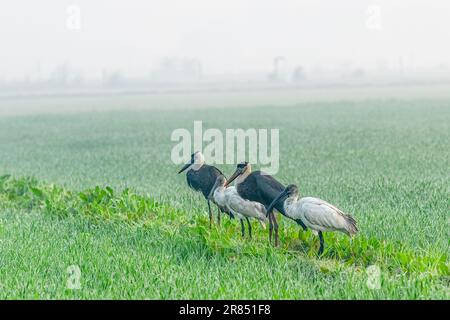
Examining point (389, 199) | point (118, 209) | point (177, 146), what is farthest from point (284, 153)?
point (118, 209)

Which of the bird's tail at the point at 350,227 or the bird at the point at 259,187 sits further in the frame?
the bird at the point at 259,187

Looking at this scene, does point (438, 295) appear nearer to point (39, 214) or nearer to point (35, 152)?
point (39, 214)

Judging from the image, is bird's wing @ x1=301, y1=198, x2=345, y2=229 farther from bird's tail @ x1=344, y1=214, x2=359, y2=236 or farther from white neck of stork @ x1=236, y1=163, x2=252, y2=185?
white neck of stork @ x1=236, y1=163, x2=252, y2=185

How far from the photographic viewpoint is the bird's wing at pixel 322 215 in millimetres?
7520

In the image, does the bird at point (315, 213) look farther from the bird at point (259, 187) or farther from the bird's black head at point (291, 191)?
the bird at point (259, 187)

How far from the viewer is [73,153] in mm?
23250

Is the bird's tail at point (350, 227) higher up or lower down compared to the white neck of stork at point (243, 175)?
lower down

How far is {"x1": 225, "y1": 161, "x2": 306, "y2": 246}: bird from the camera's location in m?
7.95

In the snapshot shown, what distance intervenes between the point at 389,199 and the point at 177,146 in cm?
1497

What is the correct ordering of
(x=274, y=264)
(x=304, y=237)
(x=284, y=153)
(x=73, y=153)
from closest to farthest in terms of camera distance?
1. (x=274, y=264)
2. (x=304, y=237)
3. (x=284, y=153)
4. (x=73, y=153)

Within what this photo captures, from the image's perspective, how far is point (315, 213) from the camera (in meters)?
7.52

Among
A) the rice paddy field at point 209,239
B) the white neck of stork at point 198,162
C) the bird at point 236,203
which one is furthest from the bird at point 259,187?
the white neck of stork at point 198,162

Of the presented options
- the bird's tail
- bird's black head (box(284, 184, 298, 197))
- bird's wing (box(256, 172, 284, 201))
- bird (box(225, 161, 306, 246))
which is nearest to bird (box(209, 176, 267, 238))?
bird (box(225, 161, 306, 246))

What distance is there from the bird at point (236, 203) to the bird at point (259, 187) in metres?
0.12
